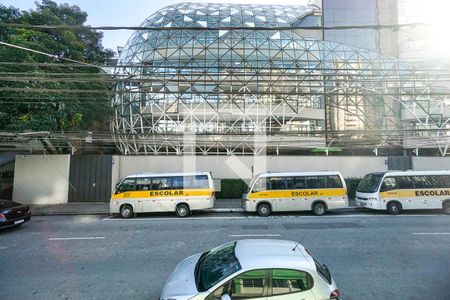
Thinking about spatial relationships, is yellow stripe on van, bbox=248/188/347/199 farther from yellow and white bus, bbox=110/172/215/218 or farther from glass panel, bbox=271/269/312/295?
glass panel, bbox=271/269/312/295

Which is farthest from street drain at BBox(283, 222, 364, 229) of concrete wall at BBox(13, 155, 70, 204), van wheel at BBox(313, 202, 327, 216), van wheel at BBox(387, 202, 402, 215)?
concrete wall at BBox(13, 155, 70, 204)

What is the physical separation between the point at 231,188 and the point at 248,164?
2216 mm

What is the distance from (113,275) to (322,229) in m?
7.61

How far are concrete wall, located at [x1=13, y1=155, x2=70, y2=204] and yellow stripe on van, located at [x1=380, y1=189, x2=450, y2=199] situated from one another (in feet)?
63.0

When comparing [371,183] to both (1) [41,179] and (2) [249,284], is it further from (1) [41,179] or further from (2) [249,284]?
(1) [41,179]

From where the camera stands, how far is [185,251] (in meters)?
8.19

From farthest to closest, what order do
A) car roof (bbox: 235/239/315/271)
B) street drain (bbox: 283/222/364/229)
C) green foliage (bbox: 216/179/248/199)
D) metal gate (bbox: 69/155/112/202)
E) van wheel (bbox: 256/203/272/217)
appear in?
1. green foliage (bbox: 216/179/248/199)
2. metal gate (bbox: 69/155/112/202)
3. van wheel (bbox: 256/203/272/217)
4. street drain (bbox: 283/222/364/229)
5. car roof (bbox: 235/239/315/271)

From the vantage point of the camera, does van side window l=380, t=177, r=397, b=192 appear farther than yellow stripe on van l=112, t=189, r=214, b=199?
No

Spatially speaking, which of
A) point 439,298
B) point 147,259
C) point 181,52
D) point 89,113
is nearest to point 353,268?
point 439,298

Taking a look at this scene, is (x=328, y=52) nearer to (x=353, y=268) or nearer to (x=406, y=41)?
(x=406, y=41)

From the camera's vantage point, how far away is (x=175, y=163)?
20.0 meters

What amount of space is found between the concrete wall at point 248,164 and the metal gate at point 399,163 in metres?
0.51

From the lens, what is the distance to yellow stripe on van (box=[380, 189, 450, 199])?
14000 mm

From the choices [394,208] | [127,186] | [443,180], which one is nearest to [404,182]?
[394,208]
